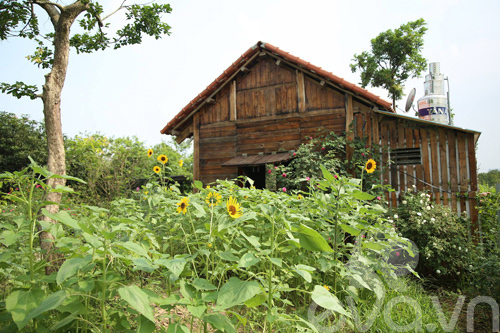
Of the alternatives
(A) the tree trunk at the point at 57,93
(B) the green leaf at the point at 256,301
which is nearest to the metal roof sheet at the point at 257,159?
(A) the tree trunk at the point at 57,93

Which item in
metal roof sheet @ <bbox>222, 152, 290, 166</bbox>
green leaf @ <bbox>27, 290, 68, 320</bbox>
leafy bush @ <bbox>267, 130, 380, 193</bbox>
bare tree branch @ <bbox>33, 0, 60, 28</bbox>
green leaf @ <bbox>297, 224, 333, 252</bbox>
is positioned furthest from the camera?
metal roof sheet @ <bbox>222, 152, 290, 166</bbox>

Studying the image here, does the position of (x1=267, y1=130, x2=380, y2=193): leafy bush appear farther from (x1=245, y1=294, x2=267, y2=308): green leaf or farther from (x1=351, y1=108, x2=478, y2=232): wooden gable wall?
(x1=245, y1=294, x2=267, y2=308): green leaf

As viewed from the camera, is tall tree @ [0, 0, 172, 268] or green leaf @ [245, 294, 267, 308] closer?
green leaf @ [245, 294, 267, 308]

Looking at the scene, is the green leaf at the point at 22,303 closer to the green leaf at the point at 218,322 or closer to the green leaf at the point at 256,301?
the green leaf at the point at 218,322

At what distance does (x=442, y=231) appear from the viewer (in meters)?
5.79

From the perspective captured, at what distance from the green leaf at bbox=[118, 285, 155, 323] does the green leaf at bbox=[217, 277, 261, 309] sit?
0.91 feet

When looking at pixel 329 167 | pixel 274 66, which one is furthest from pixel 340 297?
pixel 274 66

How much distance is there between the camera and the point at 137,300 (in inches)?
54.8

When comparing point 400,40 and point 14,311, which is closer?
point 14,311

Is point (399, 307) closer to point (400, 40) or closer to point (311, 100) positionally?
point (311, 100)

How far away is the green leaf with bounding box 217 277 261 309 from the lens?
57.7 inches

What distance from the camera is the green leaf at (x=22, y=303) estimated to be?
1455 mm

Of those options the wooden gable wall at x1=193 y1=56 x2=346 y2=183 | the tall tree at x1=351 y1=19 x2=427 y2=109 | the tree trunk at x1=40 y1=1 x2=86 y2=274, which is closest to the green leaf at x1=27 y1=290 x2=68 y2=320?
the tree trunk at x1=40 y1=1 x2=86 y2=274

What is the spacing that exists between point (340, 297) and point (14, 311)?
6.93ft
